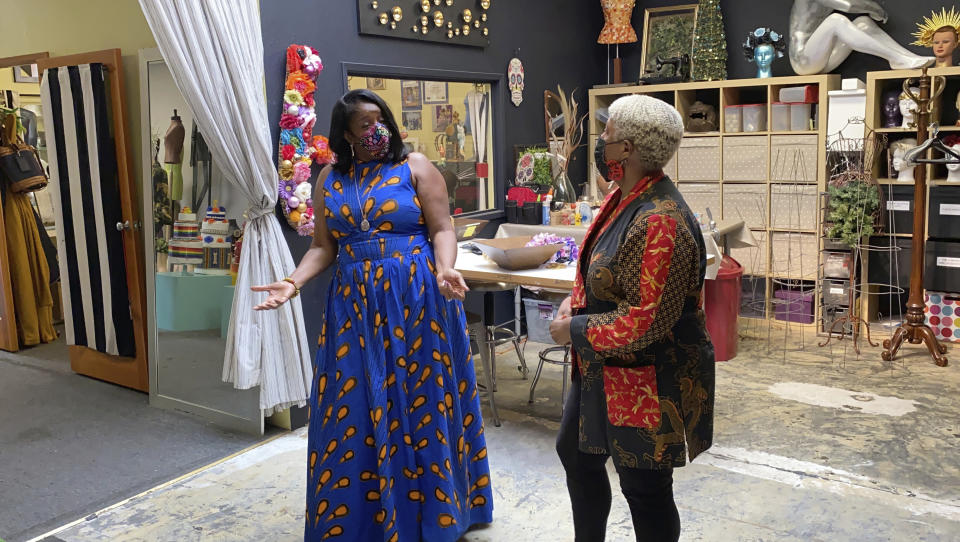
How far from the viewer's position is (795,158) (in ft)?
18.9

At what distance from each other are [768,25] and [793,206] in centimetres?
137

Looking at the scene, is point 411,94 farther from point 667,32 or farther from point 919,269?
point 919,269

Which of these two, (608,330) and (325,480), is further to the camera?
(325,480)

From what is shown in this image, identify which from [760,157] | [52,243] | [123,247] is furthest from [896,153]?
[52,243]

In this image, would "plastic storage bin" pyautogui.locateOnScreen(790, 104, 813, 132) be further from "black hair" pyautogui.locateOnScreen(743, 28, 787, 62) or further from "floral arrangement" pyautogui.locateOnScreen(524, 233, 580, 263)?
"floral arrangement" pyautogui.locateOnScreen(524, 233, 580, 263)

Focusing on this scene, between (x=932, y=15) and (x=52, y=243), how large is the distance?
622 cm

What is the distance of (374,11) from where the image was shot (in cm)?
446

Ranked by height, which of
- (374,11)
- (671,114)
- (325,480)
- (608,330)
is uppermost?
(374,11)

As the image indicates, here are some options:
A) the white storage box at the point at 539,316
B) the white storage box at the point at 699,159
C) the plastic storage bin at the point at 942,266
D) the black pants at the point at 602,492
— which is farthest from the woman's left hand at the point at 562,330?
the white storage box at the point at 699,159

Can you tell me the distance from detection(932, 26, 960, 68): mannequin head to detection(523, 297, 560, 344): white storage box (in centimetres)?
284

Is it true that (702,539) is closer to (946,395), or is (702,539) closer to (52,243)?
(946,395)

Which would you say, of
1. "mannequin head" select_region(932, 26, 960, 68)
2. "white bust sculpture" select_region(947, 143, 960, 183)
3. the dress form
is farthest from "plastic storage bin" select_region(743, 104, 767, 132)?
the dress form

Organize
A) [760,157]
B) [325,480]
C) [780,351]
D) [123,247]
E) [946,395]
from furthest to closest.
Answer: [760,157], [780,351], [123,247], [946,395], [325,480]

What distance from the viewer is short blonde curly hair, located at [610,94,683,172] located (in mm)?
1995
